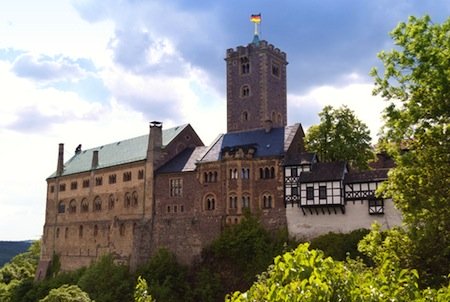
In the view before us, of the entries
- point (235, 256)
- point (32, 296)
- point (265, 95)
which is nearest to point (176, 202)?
point (235, 256)

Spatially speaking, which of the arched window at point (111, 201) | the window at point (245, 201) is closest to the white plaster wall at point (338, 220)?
the window at point (245, 201)

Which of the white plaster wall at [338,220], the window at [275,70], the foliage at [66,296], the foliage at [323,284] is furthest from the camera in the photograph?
the window at [275,70]

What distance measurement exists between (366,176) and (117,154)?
115 ft

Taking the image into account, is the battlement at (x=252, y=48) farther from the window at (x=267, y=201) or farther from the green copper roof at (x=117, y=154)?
the window at (x=267, y=201)

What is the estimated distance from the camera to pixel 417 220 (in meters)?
22.2

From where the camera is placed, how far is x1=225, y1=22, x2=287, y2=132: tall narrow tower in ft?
215

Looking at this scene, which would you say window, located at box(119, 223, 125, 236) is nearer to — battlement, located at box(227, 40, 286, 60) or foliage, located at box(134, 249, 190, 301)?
foliage, located at box(134, 249, 190, 301)

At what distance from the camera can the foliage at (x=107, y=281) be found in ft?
188

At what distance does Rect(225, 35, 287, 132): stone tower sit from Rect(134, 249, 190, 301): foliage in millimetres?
18455

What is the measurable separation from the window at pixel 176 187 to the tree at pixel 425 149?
38.6 metres

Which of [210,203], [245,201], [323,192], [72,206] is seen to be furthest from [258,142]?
[72,206]

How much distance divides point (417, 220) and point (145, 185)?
44005 millimetres

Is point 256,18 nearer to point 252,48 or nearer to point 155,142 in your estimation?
point 252,48

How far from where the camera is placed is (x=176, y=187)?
5969cm
